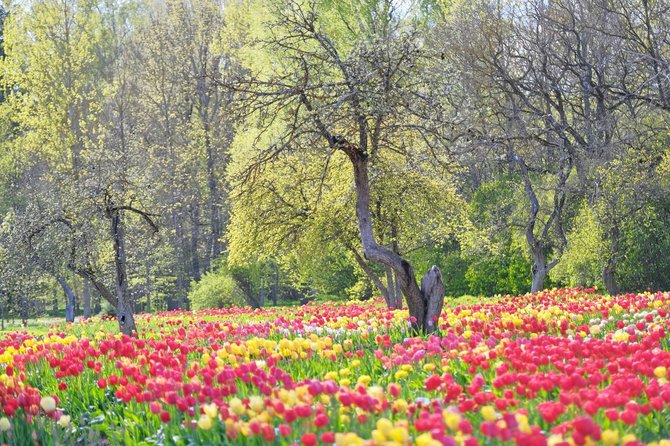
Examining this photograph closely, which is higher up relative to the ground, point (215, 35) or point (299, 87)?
point (215, 35)

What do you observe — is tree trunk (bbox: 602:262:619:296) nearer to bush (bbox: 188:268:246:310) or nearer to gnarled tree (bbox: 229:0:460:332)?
gnarled tree (bbox: 229:0:460:332)

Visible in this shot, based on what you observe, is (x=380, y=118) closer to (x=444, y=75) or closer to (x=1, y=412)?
(x=444, y=75)

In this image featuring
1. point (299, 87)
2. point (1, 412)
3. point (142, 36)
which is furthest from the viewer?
point (142, 36)

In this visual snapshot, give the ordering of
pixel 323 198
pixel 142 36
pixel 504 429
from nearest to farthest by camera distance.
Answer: pixel 504 429 → pixel 323 198 → pixel 142 36

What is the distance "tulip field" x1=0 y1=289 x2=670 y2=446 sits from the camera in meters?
4.07

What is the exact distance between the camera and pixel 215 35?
3809 cm

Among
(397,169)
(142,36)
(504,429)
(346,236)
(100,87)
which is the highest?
(142,36)

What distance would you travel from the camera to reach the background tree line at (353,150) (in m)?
10.8

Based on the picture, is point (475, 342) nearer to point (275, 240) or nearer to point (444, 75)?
point (444, 75)

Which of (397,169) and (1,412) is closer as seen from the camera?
(1,412)

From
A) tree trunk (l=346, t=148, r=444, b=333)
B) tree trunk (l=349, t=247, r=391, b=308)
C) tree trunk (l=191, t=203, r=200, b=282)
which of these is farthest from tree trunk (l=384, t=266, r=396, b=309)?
tree trunk (l=191, t=203, r=200, b=282)

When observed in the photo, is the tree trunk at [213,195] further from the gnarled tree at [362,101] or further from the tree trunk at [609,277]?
the gnarled tree at [362,101]

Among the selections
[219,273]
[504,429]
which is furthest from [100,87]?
[504,429]

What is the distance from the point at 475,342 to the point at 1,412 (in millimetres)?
3722
